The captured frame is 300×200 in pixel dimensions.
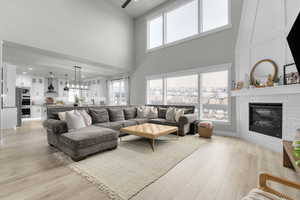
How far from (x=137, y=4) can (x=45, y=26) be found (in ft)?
12.6

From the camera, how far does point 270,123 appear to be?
2934 millimetres

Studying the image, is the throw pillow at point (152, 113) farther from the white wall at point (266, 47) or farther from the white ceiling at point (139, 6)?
the white ceiling at point (139, 6)

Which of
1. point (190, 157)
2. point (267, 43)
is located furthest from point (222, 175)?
point (267, 43)

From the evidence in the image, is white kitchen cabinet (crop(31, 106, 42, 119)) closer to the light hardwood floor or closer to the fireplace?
the light hardwood floor

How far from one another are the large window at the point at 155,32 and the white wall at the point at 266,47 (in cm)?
321

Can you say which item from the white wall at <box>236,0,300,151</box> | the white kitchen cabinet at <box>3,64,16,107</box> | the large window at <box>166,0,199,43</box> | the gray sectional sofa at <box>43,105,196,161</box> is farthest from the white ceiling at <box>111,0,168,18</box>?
the white kitchen cabinet at <box>3,64,16,107</box>

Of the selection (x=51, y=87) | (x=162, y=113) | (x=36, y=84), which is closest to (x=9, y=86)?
(x=51, y=87)

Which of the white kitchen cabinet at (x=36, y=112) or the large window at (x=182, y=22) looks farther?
the white kitchen cabinet at (x=36, y=112)

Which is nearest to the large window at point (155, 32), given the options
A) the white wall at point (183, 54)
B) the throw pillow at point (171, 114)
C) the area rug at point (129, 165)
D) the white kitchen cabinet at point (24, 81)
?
the white wall at point (183, 54)

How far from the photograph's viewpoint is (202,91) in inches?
181

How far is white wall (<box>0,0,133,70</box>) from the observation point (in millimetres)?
3186

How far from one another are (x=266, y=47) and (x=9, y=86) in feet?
29.1

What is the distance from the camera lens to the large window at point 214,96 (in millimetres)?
4180

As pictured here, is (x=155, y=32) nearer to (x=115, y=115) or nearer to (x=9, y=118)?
(x=115, y=115)
